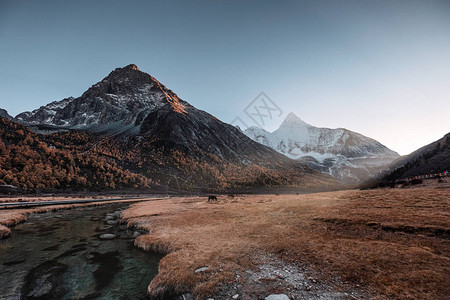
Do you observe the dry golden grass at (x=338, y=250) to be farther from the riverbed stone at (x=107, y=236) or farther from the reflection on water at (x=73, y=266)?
the riverbed stone at (x=107, y=236)

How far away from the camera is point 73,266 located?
17109 mm

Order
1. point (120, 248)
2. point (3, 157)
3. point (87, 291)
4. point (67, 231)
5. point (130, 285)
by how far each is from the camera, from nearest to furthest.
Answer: point (87, 291), point (130, 285), point (120, 248), point (67, 231), point (3, 157)

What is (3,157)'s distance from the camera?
106 meters

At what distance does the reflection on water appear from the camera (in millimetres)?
13086

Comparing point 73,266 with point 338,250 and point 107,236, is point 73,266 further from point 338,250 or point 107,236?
point 338,250

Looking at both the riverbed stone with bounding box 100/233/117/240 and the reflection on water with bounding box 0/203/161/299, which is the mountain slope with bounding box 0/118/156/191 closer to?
the reflection on water with bounding box 0/203/161/299

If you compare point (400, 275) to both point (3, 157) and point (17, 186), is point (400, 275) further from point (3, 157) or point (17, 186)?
point (3, 157)

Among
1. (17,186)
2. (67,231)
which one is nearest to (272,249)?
(67,231)

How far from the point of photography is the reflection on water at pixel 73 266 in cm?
1309

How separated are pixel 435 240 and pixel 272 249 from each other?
11.2 meters

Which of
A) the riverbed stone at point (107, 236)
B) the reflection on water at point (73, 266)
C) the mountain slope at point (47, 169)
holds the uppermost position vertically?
the mountain slope at point (47, 169)

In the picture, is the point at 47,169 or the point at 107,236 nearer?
the point at 107,236

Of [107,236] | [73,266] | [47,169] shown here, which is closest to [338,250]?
[73,266]

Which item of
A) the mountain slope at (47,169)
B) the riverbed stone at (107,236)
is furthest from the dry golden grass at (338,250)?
the mountain slope at (47,169)
